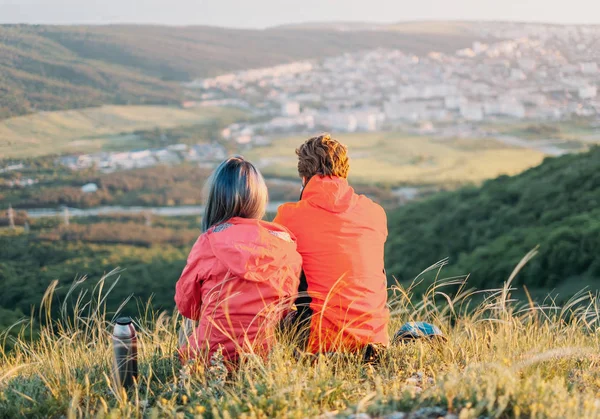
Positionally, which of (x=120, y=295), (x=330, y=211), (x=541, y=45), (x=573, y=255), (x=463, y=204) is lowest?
(x=120, y=295)

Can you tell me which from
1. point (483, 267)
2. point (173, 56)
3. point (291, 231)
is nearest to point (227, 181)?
point (291, 231)

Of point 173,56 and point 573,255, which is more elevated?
point 173,56

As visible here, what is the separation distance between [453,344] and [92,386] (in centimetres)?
166

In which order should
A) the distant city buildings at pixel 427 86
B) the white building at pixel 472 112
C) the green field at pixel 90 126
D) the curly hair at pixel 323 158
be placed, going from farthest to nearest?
the white building at pixel 472 112
the distant city buildings at pixel 427 86
the green field at pixel 90 126
the curly hair at pixel 323 158

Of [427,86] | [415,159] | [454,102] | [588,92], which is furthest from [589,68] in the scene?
[427,86]

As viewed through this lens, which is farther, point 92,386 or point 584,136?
point 584,136

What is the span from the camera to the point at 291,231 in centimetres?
300

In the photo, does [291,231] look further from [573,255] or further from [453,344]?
[573,255]

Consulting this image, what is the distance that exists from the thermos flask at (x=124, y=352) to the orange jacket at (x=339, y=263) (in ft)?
2.48

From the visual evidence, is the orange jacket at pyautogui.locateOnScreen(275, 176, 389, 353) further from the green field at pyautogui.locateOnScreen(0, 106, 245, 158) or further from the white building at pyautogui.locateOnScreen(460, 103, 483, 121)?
the white building at pyautogui.locateOnScreen(460, 103, 483, 121)

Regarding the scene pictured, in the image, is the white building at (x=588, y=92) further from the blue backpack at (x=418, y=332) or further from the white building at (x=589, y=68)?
the blue backpack at (x=418, y=332)

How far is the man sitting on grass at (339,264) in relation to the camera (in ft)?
9.63

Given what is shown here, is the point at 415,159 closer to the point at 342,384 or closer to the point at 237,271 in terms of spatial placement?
the point at 237,271

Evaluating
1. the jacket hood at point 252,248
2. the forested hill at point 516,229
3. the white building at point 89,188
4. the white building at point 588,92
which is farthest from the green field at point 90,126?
the white building at point 588,92
